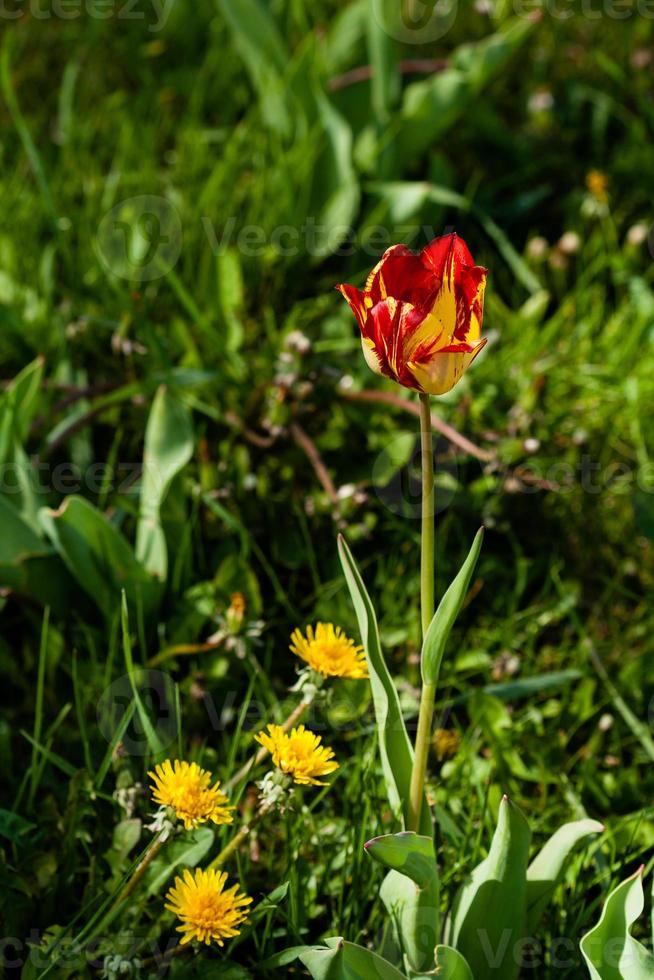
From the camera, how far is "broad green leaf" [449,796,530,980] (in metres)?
1.00

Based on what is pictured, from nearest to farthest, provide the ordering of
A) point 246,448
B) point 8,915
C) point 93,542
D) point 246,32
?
point 8,915
point 93,542
point 246,448
point 246,32

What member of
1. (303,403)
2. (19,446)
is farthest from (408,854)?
(303,403)

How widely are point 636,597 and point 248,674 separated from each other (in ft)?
1.88

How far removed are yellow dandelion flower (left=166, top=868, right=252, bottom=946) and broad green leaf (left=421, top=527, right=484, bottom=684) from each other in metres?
0.26

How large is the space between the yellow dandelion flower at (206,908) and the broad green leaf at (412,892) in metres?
0.13

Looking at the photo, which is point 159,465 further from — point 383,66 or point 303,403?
point 383,66

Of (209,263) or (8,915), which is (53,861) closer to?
(8,915)

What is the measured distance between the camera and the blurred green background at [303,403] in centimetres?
138

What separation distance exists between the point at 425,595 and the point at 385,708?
13cm

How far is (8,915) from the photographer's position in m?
1.10

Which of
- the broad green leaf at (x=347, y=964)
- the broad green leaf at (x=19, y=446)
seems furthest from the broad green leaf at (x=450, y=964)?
the broad green leaf at (x=19, y=446)

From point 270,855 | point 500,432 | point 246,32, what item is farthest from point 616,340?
point 270,855

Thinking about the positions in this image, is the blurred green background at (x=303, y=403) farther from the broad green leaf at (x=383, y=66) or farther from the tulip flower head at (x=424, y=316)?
the tulip flower head at (x=424, y=316)

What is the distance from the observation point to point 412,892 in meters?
1.02
